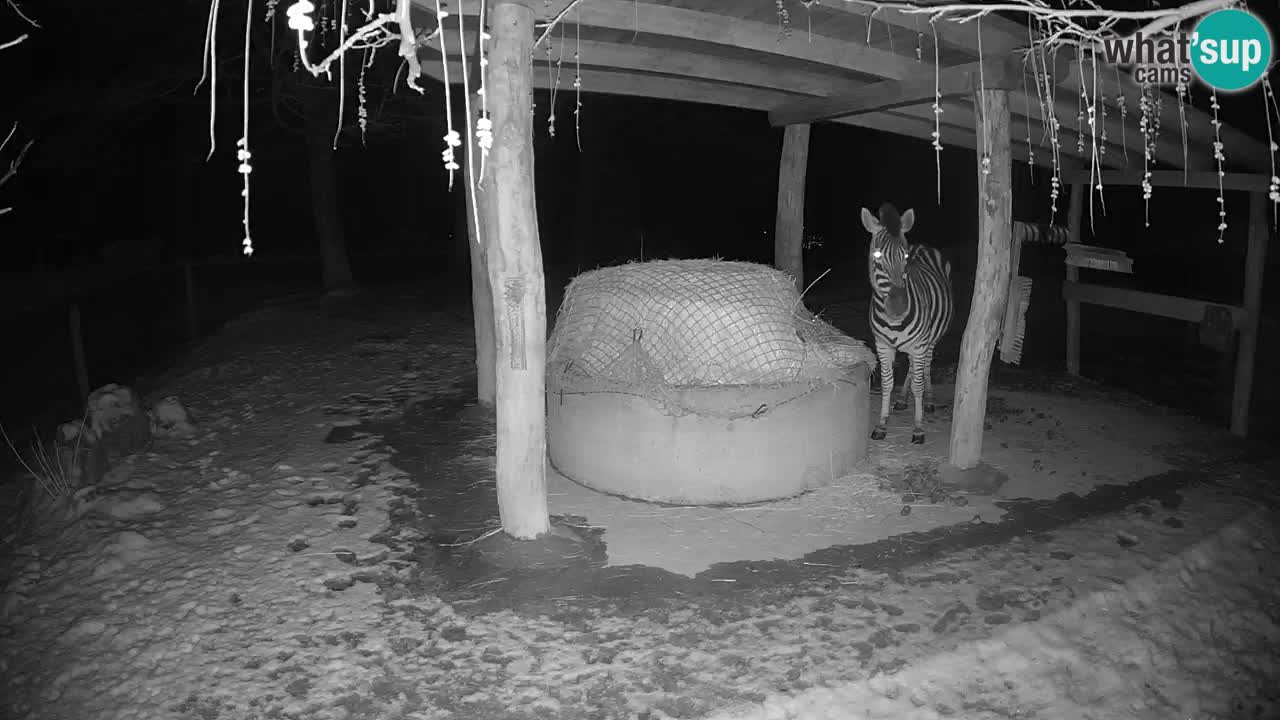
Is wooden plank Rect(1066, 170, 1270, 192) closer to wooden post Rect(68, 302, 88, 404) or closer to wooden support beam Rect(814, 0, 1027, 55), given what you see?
wooden support beam Rect(814, 0, 1027, 55)

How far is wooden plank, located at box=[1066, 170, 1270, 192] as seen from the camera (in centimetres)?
786

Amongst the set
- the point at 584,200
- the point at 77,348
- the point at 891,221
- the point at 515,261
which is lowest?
the point at 77,348

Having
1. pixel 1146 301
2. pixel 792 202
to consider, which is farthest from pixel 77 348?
pixel 1146 301

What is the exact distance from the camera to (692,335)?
6219 millimetres

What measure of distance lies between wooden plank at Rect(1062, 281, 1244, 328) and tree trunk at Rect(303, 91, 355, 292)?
12.8 metres

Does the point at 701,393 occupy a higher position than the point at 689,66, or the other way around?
the point at 689,66

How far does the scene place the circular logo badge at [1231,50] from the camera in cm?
542

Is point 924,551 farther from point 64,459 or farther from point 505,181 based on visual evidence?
point 64,459

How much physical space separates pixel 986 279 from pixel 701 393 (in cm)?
231

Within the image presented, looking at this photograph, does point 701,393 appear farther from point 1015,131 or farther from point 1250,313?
point 1250,313

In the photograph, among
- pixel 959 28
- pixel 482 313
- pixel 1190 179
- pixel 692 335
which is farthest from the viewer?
pixel 1190 179

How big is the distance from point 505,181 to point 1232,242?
1988 cm

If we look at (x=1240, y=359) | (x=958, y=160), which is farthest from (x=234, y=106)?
(x=958, y=160)

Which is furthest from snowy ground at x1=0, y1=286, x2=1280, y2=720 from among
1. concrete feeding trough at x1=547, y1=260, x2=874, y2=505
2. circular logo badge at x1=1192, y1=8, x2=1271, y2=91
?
circular logo badge at x1=1192, y1=8, x2=1271, y2=91
